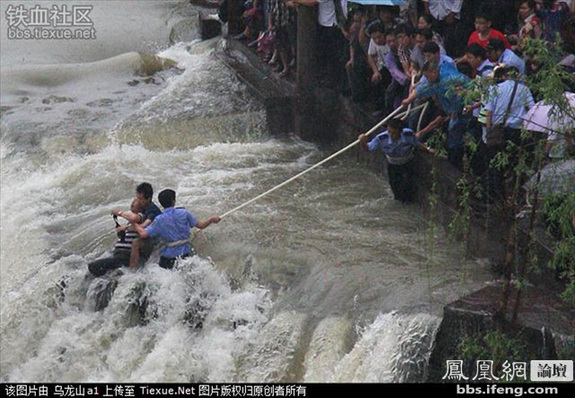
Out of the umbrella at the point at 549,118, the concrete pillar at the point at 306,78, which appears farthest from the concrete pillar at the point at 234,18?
the umbrella at the point at 549,118

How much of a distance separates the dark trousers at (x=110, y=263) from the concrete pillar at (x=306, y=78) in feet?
13.2

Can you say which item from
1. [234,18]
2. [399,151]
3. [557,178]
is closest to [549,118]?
[557,178]

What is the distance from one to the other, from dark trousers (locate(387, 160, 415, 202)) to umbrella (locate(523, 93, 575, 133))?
2.43 m

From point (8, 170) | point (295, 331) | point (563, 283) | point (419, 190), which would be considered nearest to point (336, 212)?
point (419, 190)

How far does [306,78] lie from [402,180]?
3.10 meters

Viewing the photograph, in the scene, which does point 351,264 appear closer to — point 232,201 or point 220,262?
point 220,262

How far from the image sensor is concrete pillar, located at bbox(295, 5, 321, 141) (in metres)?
13.5

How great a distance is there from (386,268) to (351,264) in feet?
1.02

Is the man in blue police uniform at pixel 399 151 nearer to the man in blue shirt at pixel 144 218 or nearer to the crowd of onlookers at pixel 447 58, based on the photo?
the crowd of onlookers at pixel 447 58

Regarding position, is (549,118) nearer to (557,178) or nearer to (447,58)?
(557,178)

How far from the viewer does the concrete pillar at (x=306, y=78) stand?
13.5 meters

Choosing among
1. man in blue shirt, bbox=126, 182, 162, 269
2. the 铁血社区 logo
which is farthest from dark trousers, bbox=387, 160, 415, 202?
the 铁血社区 logo

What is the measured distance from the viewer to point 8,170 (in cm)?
1341

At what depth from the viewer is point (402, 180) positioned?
1093 cm
